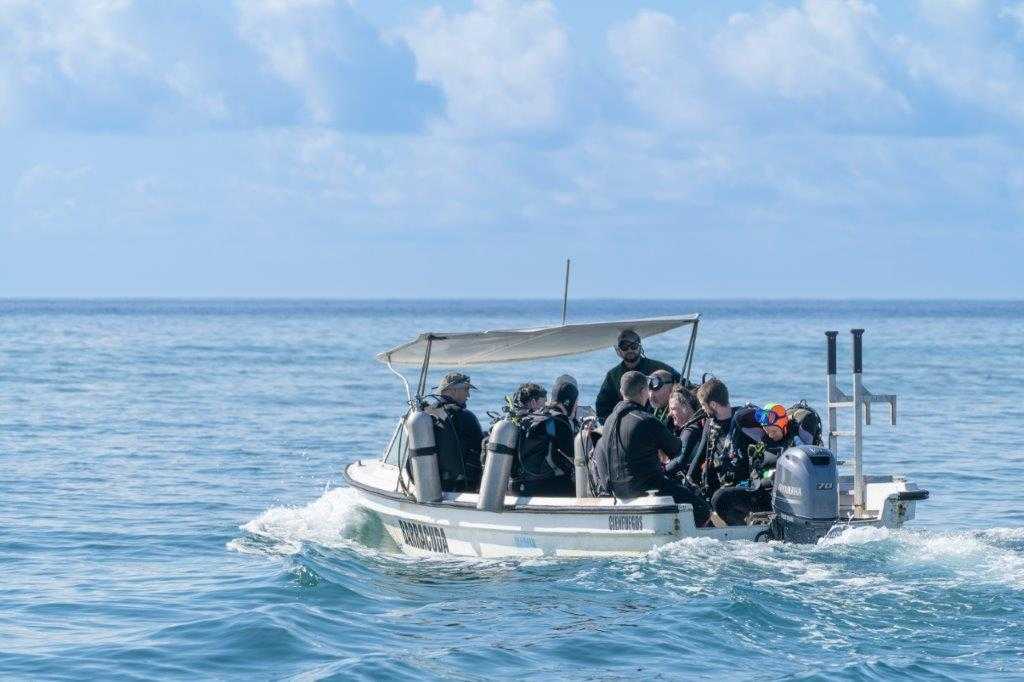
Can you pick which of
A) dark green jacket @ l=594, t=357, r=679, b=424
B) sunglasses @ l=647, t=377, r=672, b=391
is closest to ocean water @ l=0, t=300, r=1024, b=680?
sunglasses @ l=647, t=377, r=672, b=391

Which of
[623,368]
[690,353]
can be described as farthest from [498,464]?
[690,353]

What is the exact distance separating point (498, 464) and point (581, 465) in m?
0.67

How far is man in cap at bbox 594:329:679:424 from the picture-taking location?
1243cm

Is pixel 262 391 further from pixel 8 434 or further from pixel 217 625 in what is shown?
pixel 217 625

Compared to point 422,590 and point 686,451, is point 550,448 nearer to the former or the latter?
point 686,451

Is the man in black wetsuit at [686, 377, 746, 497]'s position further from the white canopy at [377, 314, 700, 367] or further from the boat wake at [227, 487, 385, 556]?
the boat wake at [227, 487, 385, 556]

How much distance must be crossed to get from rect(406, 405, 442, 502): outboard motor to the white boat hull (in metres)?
0.13

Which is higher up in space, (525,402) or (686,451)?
(525,402)

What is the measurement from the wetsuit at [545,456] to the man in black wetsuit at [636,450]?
0.59m

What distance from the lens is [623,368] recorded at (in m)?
12.5

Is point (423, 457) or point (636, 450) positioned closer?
point (636, 450)

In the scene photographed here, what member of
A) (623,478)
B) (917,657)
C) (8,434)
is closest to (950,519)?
(623,478)

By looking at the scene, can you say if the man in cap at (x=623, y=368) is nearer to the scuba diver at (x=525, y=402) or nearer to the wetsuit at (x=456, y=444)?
the scuba diver at (x=525, y=402)

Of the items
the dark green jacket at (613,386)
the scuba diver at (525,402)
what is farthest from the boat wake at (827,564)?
the dark green jacket at (613,386)
